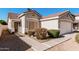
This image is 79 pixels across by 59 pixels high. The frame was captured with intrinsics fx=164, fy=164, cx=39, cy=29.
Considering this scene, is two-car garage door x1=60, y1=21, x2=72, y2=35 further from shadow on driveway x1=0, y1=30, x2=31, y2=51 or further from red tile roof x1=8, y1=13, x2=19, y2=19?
red tile roof x1=8, y1=13, x2=19, y2=19

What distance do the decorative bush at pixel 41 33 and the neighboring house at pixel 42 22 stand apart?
15cm

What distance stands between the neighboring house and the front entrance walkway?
33cm

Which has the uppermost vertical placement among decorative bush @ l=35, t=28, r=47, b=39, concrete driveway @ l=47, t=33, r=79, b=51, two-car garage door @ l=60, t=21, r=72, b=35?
two-car garage door @ l=60, t=21, r=72, b=35

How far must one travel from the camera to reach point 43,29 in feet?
26.0

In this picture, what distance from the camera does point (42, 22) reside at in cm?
789

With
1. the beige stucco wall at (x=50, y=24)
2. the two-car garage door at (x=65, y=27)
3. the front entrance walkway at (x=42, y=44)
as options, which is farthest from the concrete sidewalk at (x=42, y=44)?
the beige stucco wall at (x=50, y=24)

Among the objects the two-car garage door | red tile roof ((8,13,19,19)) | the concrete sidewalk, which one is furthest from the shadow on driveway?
the two-car garage door

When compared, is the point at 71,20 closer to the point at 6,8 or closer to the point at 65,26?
the point at 65,26

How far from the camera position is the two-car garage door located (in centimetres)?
802

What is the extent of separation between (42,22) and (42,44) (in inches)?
41.7

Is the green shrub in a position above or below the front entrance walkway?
above

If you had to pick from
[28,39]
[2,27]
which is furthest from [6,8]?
[28,39]

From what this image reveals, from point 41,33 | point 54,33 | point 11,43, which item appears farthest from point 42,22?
point 11,43

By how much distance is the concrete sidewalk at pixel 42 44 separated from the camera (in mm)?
7582
